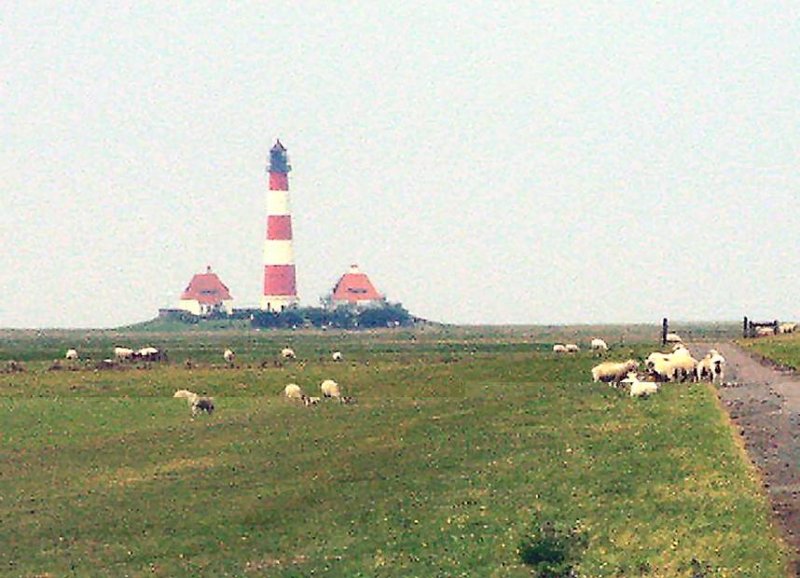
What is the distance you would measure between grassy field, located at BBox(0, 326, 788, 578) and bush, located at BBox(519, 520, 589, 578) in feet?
0.67

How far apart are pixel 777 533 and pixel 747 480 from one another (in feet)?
16.0

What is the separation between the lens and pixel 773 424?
39469 mm

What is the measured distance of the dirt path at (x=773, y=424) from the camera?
1072 inches

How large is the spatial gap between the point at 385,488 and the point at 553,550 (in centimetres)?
926

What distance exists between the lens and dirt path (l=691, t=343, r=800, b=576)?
89.3 ft

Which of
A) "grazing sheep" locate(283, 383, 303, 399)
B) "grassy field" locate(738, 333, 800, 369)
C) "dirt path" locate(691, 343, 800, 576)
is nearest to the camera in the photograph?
"dirt path" locate(691, 343, 800, 576)

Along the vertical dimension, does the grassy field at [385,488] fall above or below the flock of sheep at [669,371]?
below

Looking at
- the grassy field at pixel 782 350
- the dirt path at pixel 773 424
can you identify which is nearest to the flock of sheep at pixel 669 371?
the dirt path at pixel 773 424

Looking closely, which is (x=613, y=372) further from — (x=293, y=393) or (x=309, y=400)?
(x=293, y=393)

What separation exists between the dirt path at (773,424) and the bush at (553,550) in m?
3.06

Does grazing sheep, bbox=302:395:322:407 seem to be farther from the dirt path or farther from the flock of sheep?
the dirt path

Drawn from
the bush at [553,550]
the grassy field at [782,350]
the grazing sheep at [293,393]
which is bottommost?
the bush at [553,550]

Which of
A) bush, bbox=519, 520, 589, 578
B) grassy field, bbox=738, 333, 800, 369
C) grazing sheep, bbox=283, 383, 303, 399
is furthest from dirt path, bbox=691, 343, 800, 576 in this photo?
grazing sheep, bbox=283, 383, 303, 399

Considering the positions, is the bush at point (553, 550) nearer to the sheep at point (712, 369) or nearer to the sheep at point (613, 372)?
the sheep at point (712, 369)
